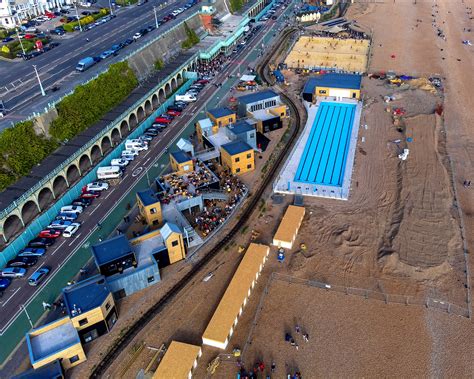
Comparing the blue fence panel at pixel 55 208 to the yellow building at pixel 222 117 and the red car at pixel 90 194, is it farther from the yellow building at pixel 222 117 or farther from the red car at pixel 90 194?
the yellow building at pixel 222 117

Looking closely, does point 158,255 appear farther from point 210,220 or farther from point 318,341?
point 318,341

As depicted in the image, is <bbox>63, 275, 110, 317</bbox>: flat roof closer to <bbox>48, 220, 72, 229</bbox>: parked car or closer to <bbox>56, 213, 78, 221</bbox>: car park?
<bbox>48, 220, 72, 229</bbox>: parked car

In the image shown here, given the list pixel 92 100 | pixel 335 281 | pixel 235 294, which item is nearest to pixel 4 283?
pixel 235 294

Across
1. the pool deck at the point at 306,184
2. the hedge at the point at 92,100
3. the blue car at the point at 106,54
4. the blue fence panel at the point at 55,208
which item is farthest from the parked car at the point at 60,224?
the blue car at the point at 106,54

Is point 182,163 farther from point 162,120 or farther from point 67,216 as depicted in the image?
point 162,120

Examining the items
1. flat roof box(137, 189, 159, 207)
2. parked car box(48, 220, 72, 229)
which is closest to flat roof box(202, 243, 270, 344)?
flat roof box(137, 189, 159, 207)

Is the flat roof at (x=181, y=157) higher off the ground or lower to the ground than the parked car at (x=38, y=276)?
higher
